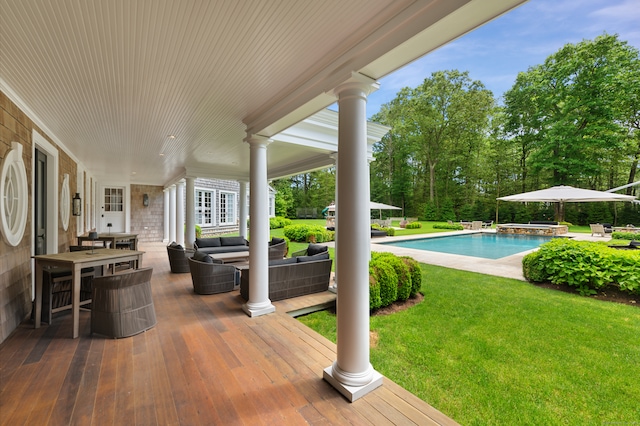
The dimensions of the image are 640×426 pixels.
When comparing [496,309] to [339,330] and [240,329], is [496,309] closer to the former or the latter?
[339,330]

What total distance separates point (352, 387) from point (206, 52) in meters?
2.99

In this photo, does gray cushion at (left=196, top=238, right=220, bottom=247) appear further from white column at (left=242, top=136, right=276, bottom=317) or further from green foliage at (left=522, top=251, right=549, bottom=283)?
green foliage at (left=522, top=251, right=549, bottom=283)

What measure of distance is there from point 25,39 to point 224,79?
1472mm

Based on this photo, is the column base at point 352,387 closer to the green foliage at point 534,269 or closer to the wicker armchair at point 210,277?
the wicker armchair at point 210,277

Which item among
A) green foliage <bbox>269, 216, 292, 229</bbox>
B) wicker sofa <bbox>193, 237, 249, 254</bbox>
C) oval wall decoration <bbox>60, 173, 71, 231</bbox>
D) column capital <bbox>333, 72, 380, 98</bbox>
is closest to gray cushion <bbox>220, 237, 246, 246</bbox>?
wicker sofa <bbox>193, 237, 249, 254</bbox>

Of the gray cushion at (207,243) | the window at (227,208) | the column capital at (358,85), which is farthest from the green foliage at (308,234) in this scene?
the column capital at (358,85)

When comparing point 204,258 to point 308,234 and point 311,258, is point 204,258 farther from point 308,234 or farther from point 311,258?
point 308,234

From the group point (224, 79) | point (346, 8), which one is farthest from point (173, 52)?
point (346, 8)

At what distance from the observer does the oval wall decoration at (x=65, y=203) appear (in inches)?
220

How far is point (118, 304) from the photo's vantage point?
3.15 meters

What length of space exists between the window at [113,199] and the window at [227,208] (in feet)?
15.5

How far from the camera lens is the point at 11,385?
7.41ft

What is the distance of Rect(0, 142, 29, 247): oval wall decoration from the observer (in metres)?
3.03

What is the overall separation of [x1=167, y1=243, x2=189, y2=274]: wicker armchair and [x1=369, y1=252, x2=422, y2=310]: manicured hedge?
4474 millimetres
